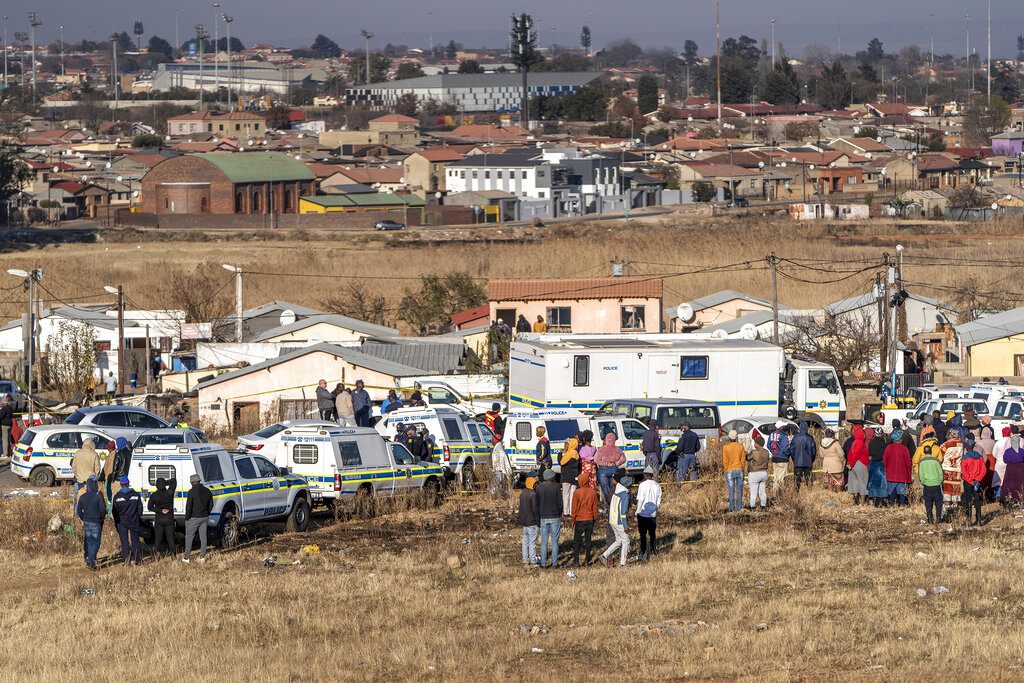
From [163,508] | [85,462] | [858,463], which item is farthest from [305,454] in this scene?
[858,463]

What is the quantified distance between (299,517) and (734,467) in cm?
654

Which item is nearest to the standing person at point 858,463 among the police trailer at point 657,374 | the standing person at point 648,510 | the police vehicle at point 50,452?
the standing person at point 648,510

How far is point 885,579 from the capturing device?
1789cm

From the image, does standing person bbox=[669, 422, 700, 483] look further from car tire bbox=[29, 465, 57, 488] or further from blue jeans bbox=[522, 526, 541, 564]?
car tire bbox=[29, 465, 57, 488]

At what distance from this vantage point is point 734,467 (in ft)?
75.1

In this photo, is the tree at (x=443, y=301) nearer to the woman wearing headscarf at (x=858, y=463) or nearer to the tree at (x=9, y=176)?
the woman wearing headscarf at (x=858, y=463)

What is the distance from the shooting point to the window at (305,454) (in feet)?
76.6

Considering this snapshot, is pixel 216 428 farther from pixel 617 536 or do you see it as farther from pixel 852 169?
pixel 852 169

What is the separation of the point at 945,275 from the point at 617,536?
52.3m

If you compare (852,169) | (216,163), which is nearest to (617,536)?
(216,163)

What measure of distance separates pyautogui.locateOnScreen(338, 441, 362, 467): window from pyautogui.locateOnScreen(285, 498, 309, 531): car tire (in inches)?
46.9

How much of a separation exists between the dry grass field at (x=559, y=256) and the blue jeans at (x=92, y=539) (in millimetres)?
42762

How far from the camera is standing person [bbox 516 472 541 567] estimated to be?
61.0 ft

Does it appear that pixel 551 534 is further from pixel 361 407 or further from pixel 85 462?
pixel 361 407
